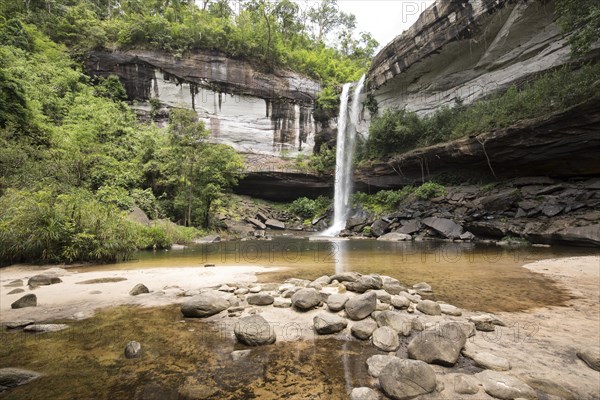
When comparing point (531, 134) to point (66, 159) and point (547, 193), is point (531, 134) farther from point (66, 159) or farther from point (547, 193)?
point (66, 159)

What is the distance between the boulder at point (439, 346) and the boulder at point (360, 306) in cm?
81

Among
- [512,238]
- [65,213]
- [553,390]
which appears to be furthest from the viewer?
[512,238]

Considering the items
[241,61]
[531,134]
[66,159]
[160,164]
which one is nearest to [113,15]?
[241,61]

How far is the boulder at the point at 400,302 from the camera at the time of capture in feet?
12.0

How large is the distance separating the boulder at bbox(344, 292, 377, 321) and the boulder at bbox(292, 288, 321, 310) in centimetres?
44

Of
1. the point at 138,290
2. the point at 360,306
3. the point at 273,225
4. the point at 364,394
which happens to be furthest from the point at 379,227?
the point at 364,394

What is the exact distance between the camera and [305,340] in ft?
9.41

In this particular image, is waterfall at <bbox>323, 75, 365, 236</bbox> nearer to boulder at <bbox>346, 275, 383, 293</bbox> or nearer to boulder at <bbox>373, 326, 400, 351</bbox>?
boulder at <bbox>346, 275, 383, 293</bbox>

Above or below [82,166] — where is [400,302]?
below

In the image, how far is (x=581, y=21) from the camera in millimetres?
11914

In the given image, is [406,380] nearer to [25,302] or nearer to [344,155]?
[25,302]

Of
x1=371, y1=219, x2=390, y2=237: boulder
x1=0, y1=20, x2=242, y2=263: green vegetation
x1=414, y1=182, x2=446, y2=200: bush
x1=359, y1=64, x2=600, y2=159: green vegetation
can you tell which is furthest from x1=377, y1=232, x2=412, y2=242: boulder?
x1=0, y1=20, x2=242, y2=263: green vegetation

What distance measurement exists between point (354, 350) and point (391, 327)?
57 cm

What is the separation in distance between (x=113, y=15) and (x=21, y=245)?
34.3 meters
